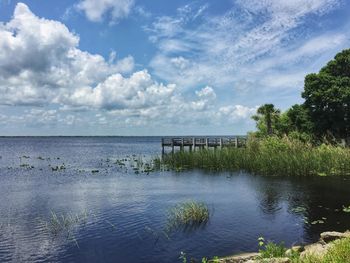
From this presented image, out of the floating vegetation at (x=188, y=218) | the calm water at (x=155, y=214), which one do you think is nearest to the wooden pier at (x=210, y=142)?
the calm water at (x=155, y=214)

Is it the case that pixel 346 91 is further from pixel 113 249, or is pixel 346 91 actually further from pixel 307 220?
pixel 113 249

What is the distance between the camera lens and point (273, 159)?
109 feet

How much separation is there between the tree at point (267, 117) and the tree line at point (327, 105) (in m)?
8.47

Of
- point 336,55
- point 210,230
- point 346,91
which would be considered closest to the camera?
point 210,230

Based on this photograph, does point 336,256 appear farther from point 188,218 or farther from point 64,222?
point 64,222

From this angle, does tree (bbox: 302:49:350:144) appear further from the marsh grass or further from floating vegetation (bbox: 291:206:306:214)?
the marsh grass

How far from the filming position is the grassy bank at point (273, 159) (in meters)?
31.1

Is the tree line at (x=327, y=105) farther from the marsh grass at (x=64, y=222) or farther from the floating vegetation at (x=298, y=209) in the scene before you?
the marsh grass at (x=64, y=222)

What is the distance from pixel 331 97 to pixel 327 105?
1242mm

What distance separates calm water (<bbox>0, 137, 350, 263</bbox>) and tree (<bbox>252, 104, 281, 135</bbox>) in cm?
1838

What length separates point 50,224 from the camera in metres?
17.1

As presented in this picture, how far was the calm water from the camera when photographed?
1363cm

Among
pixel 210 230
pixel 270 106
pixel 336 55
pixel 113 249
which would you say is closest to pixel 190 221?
pixel 210 230

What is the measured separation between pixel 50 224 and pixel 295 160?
2135 centimetres
